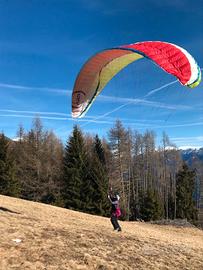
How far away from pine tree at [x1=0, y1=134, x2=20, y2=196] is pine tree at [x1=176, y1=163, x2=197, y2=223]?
25.0 m

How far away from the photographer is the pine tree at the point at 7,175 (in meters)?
44.1

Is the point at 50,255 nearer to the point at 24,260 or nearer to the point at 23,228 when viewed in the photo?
the point at 24,260

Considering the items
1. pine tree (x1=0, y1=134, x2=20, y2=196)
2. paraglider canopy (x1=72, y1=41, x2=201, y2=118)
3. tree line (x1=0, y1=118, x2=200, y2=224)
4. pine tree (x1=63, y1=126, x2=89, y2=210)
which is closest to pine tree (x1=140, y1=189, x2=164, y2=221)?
tree line (x1=0, y1=118, x2=200, y2=224)

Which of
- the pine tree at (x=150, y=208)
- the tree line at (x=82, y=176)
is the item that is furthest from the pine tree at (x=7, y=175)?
the pine tree at (x=150, y=208)

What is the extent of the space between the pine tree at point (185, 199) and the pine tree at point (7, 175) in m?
25.0

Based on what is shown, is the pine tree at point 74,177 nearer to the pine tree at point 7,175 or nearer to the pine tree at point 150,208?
the pine tree at point 7,175

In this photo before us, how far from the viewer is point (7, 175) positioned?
4481cm

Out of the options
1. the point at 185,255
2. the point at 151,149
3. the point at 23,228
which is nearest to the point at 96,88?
the point at 23,228

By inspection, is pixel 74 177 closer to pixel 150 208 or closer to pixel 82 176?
pixel 82 176

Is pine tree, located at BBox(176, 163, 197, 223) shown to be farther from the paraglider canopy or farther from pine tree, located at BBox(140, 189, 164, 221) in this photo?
the paraglider canopy

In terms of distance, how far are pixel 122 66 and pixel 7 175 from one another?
103ft

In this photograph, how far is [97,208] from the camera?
44.0 meters

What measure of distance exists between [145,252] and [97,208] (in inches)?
1194

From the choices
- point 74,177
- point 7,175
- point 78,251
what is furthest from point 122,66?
point 7,175
